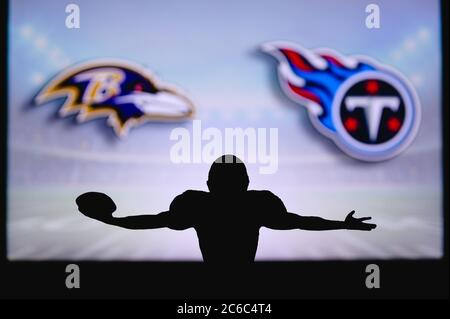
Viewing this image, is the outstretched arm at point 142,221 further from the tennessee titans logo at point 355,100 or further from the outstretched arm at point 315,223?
the tennessee titans logo at point 355,100

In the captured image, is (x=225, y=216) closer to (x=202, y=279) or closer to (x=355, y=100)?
(x=202, y=279)

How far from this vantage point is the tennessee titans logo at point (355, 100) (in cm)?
320

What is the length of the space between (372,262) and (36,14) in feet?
8.51

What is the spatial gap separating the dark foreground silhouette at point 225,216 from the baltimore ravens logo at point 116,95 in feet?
2.66

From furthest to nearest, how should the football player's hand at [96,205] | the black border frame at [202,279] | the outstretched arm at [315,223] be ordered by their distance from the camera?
1. the black border frame at [202,279]
2. the outstretched arm at [315,223]
3. the football player's hand at [96,205]

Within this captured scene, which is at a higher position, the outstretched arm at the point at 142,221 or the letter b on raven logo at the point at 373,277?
the outstretched arm at the point at 142,221

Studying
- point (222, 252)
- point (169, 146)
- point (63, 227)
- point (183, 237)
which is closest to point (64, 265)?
point (63, 227)

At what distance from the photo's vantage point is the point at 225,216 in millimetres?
2471

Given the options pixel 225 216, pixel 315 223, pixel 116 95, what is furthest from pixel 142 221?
pixel 116 95

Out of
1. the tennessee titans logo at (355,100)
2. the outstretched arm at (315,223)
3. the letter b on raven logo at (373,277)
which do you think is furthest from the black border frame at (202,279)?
the tennessee titans logo at (355,100)

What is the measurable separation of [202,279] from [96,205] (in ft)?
3.40

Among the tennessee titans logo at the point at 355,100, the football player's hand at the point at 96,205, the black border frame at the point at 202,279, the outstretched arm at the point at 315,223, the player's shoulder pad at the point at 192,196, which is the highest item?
the tennessee titans logo at the point at 355,100

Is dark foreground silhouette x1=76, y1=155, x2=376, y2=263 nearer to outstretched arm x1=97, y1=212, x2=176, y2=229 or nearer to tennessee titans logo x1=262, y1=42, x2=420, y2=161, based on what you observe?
outstretched arm x1=97, y1=212, x2=176, y2=229

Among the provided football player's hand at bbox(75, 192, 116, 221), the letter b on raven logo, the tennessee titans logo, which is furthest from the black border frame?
football player's hand at bbox(75, 192, 116, 221)
